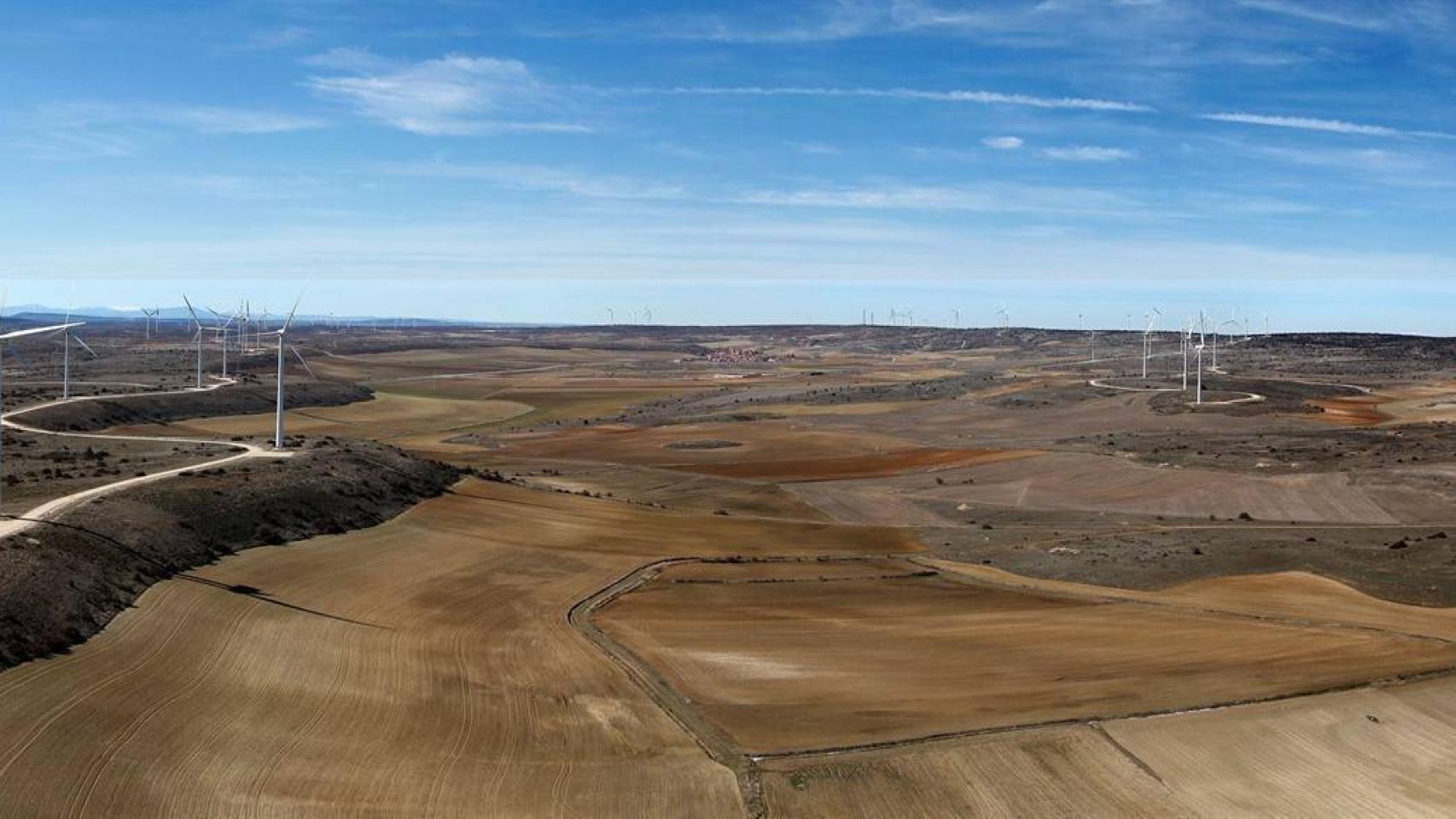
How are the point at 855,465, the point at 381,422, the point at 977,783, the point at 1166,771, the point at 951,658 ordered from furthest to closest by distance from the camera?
the point at 381,422
the point at 855,465
the point at 951,658
the point at 1166,771
the point at 977,783

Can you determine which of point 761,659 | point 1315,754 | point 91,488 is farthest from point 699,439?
point 1315,754

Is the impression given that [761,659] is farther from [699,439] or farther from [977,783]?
[699,439]

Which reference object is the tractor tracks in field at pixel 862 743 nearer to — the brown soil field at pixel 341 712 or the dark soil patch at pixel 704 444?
the brown soil field at pixel 341 712

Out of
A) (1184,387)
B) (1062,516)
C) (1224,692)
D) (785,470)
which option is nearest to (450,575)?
(1224,692)


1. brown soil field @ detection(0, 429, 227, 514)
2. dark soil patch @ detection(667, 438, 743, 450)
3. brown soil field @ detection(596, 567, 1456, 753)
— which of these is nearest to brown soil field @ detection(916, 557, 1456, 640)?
brown soil field @ detection(596, 567, 1456, 753)

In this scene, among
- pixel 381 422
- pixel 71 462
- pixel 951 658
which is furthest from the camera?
pixel 381 422

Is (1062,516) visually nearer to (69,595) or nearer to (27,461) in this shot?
(69,595)

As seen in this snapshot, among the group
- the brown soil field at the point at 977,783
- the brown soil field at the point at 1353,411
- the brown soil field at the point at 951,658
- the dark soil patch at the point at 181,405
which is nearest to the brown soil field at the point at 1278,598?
the brown soil field at the point at 951,658
